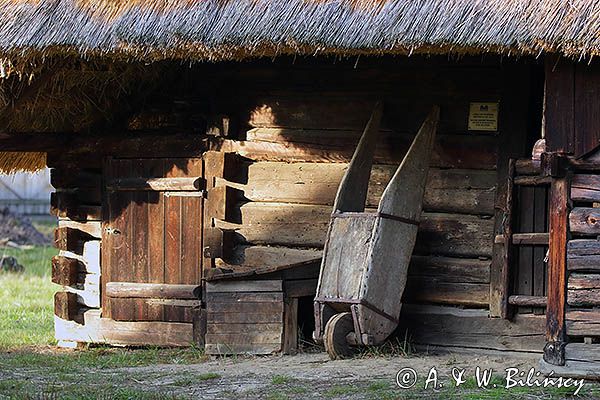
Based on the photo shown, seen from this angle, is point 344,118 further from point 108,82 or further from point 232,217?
point 108,82

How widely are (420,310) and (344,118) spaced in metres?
1.68

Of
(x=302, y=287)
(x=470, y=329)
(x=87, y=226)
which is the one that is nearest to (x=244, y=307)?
(x=302, y=287)

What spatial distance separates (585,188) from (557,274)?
604mm

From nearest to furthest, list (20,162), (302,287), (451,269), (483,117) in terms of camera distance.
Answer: (483,117) < (451,269) < (302,287) < (20,162)

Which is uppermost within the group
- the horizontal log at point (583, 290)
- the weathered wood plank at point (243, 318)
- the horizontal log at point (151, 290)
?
the horizontal log at point (583, 290)

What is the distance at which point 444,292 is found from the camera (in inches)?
347

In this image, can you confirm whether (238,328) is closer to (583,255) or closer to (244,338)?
(244,338)

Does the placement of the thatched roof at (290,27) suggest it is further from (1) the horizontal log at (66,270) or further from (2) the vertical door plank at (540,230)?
(1) the horizontal log at (66,270)

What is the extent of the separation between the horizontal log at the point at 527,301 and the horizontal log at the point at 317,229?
1.40ft

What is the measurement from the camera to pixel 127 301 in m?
10.0

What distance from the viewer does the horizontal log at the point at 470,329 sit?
8.40 meters

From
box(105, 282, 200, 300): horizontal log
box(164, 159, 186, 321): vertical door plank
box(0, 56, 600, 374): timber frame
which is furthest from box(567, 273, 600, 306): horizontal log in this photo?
box(164, 159, 186, 321): vertical door plank

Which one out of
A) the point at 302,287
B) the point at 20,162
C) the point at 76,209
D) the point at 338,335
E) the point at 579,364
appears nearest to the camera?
the point at 579,364

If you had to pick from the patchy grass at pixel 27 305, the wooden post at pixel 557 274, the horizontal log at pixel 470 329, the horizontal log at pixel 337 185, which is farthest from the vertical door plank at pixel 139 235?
the wooden post at pixel 557 274
